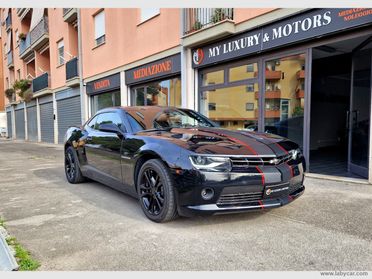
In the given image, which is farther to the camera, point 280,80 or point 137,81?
point 137,81

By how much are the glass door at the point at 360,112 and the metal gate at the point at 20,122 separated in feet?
84.7

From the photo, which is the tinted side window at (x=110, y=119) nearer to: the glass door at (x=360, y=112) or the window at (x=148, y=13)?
the glass door at (x=360, y=112)

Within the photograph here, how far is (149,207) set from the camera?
3514 mm

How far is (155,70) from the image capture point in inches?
394

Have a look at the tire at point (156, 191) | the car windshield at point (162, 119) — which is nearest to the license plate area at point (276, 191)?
the tire at point (156, 191)

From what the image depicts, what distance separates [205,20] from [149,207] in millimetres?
6366

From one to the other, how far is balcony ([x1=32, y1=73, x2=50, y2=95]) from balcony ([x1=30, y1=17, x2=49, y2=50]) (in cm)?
224

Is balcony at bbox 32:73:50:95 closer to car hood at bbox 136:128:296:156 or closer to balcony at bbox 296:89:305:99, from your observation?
balcony at bbox 296:89:305:99

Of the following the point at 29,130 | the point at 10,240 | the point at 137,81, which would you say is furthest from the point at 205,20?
the point at 29,130

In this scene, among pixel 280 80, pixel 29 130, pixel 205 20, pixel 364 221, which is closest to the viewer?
pixel 364 221

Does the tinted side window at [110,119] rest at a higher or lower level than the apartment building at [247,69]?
lower

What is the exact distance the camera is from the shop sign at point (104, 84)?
40.4 feet

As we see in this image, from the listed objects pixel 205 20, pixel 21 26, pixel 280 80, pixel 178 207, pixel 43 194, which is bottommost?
pixel 43 194

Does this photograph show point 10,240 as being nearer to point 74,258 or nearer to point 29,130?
point 74,258
